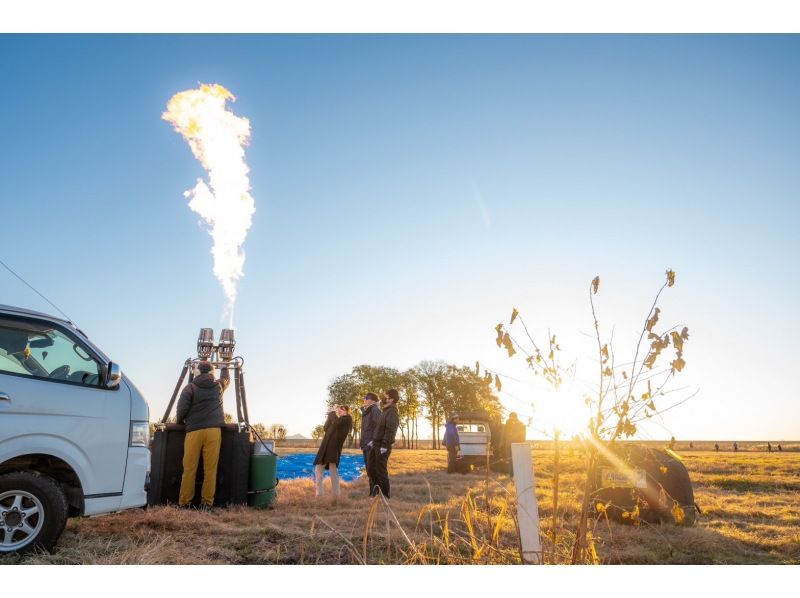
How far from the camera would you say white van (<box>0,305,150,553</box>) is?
14.4ft

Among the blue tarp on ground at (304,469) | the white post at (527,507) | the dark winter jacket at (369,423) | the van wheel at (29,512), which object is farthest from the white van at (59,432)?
the blue tarp on ground at (304,469)

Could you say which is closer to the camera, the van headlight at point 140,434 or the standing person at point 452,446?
the van headlight at point 140,434

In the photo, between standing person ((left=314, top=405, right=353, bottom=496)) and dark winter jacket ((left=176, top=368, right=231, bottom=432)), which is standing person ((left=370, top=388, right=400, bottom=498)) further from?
dark winter jacket ((left=176, top=368, right=231, bottom=432))

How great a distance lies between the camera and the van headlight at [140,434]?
17.3 feet

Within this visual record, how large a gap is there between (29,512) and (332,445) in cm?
552

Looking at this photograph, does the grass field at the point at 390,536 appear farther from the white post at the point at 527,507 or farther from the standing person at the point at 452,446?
the standing person at the point at 452,446

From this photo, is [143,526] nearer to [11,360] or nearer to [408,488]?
Answer: [11,360]

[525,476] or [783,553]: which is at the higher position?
[525,476]

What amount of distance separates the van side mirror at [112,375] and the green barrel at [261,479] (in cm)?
350

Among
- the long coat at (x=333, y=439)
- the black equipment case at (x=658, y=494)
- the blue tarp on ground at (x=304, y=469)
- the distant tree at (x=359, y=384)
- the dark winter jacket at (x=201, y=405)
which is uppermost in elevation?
the distant tree at (x=359, y=384)

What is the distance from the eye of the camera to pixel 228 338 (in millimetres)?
9562

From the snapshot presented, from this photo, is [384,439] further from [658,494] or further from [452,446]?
[452,446]
